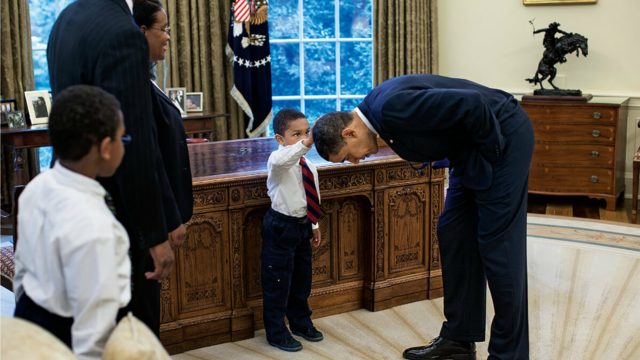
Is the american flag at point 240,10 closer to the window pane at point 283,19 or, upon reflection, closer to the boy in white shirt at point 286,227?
the window pane at point 283,19

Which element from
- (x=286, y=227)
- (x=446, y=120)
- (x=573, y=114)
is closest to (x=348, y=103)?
(x=573, y=114)

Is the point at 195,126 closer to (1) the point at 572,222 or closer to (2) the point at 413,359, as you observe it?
(1) the point at 572,222

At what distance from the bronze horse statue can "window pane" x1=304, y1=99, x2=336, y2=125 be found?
2074 millimetres

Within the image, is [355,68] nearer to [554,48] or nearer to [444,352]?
[554,48]

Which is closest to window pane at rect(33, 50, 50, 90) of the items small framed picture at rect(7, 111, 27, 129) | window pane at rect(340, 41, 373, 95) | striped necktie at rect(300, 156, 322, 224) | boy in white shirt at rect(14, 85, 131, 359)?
small framed picture at rect(7, 111, 27, 129)

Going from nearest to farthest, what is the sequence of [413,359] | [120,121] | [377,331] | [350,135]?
[120,121], [350,135], [413,359], [377,331]

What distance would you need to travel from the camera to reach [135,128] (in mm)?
2225

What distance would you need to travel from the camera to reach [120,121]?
195 centimetres

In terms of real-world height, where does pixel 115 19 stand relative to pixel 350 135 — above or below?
above

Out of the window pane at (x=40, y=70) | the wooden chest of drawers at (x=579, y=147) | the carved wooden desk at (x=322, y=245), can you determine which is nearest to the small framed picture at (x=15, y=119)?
the window pane at (x=40, y=70)

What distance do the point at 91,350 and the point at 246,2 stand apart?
5.62m

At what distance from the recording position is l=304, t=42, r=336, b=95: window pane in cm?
798

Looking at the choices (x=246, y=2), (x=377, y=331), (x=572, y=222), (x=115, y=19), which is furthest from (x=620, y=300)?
(x=246, y=2)

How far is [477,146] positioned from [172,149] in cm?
120
